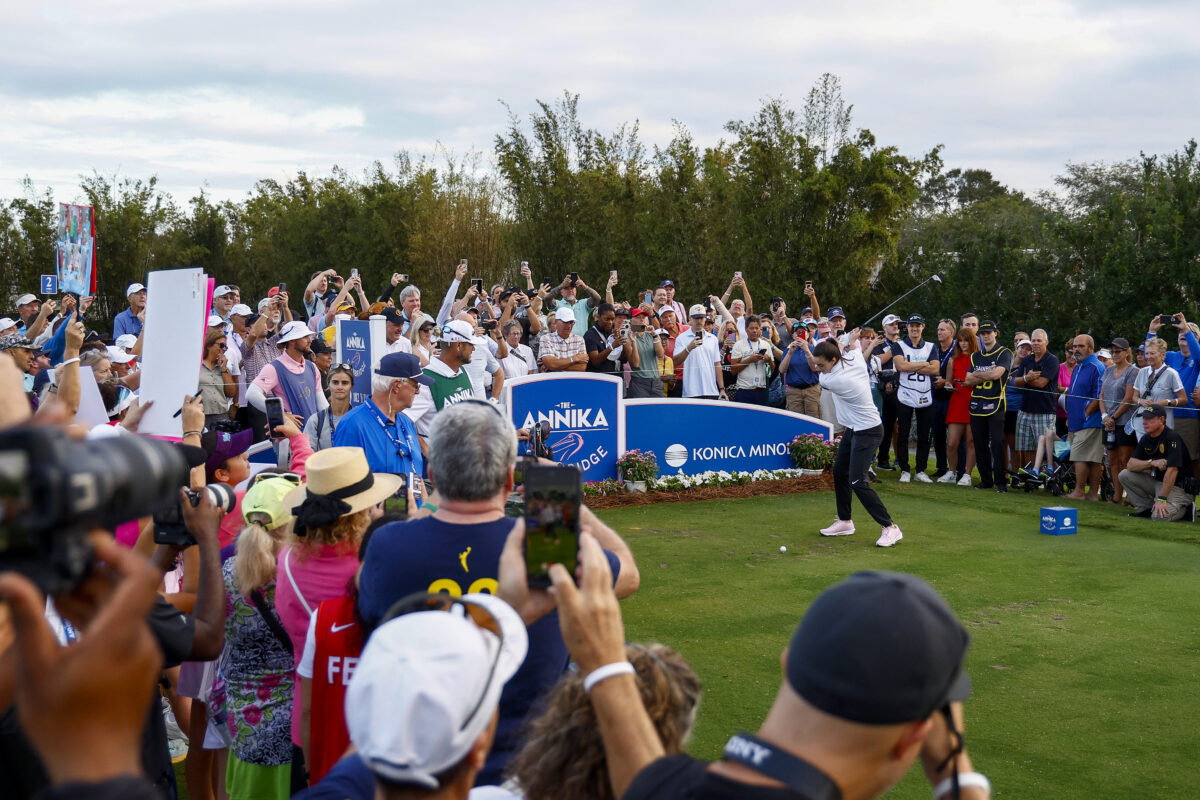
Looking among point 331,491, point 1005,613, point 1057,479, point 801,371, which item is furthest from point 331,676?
point 1057,479

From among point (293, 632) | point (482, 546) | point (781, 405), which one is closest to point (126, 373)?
point (293, 632)

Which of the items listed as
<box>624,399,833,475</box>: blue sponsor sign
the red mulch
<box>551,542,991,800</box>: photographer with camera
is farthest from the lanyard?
<box>624,399,833,475</box>: blue sponsor sign

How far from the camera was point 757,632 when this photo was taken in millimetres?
7359

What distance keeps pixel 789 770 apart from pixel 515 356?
460 inches

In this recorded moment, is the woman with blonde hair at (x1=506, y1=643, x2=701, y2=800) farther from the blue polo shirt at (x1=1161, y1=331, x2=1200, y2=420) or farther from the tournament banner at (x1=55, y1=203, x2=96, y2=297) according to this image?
the tournament banner at (x1=55, y1=203, x2=96, y2=297)

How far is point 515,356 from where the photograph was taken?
43.1 ft

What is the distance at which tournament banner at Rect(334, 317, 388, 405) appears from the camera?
27.7 ft

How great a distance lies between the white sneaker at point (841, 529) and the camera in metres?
10.7

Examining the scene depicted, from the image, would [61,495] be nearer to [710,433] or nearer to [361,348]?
[361,348]

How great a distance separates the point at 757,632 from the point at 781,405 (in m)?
8.73

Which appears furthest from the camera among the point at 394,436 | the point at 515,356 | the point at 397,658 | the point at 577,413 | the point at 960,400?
the point at 960,400

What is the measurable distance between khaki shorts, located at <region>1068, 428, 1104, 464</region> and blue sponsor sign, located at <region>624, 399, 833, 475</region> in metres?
3.43

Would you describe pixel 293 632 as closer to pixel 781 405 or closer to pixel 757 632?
pixel 757 632

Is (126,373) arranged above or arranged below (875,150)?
below
